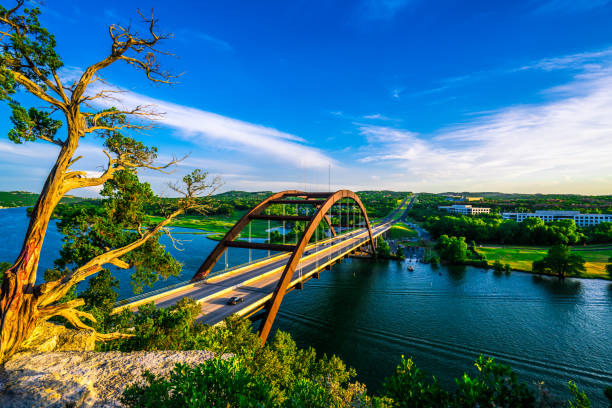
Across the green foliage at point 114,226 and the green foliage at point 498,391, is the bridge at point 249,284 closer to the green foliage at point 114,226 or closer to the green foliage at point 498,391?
the green foliage at point 114,226

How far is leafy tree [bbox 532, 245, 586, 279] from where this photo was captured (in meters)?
49.6

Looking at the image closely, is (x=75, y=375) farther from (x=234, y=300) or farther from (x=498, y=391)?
(x=234, y=300)

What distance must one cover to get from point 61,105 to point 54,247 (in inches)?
2877

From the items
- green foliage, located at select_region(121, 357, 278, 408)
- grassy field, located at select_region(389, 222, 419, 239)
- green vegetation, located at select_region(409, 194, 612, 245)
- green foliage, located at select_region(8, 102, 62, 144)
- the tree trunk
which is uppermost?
green foliage, located at select_region(8, 102, 62, 144)

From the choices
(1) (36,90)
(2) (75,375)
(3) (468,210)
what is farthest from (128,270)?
(3) (468,210)

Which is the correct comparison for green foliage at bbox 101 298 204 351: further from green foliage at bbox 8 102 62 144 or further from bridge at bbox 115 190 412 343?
green foliage at bbox 8 102 62 144

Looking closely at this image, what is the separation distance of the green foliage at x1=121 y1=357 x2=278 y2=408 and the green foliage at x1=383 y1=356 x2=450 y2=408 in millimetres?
3663

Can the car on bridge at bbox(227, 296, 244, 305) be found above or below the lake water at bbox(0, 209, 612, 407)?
above

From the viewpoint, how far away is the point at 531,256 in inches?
2527

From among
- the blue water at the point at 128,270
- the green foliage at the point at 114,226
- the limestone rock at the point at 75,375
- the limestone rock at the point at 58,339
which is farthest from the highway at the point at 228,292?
the blue water at the point at 128,270

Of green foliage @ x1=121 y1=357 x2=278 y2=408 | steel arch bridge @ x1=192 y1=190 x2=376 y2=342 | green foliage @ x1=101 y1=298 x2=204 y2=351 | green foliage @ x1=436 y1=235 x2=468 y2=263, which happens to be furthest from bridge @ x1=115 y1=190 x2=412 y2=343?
green foliage @ x1=436 y1=235 x2=468 y2=263

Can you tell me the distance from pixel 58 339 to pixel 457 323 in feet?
119

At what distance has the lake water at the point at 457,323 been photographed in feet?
77.7

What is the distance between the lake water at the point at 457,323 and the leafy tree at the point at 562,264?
8.49ft
